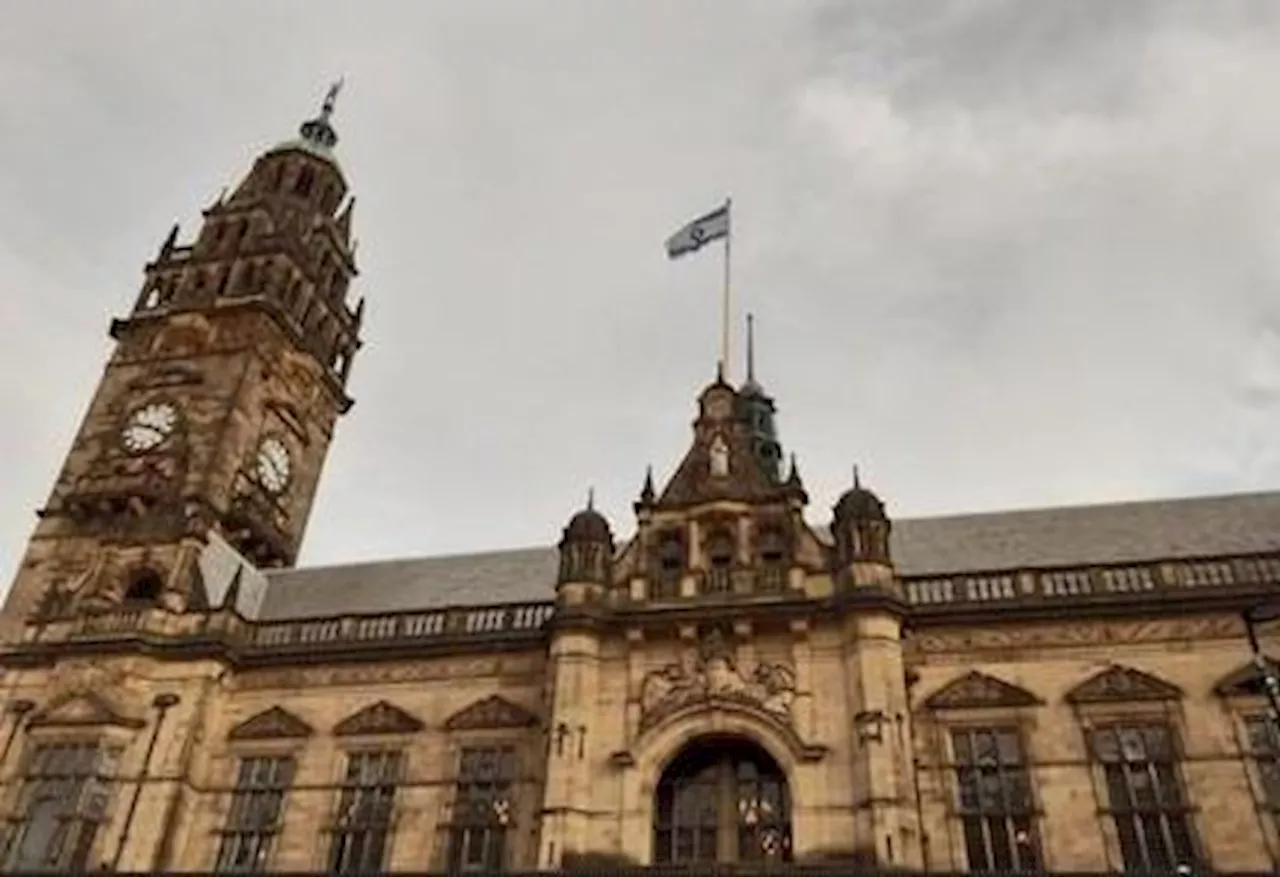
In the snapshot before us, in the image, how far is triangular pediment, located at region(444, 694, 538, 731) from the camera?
27062 millimetres

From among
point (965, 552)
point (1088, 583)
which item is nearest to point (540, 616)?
point (965, 552)

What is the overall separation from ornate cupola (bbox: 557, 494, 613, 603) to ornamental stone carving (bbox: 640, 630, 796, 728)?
265 cm

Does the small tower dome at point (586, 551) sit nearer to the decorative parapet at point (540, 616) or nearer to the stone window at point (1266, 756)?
the decorative parapet at point (540, 616)

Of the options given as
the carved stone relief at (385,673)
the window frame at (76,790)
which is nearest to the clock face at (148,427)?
the window frame at (76,790)

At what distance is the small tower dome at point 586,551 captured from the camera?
89.4 ft

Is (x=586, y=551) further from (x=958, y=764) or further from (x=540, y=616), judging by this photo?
(x=958, y=764)

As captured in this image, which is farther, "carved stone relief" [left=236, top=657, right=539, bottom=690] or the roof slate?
the roof slate

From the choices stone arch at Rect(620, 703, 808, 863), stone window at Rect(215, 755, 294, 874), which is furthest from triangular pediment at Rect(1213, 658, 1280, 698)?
stone window at Rect(215, 755, 294, 874)

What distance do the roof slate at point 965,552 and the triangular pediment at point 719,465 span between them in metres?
4.95

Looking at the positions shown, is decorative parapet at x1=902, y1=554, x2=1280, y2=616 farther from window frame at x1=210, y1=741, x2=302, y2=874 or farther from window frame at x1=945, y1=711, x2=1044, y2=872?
window frame at x1=210, y1=741, x2=302, y2=874

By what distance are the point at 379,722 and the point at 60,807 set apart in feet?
25.3

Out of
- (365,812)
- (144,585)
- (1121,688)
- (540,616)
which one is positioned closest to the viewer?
(1121,688)

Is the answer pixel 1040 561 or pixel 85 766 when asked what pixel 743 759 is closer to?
pixel 1040 561

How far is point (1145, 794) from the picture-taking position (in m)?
23.2
